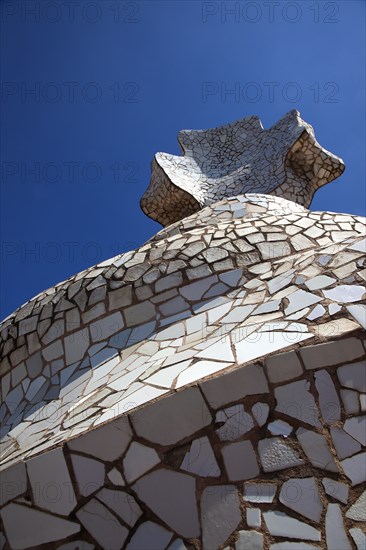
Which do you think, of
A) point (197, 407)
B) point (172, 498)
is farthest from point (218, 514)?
point (197, 407)

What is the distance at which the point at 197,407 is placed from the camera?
6.85 feet

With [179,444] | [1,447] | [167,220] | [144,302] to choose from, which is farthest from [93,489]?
[167,220]

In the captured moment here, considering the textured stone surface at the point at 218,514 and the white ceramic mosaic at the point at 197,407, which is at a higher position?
the white ceramic mosaic at the point at 197,407

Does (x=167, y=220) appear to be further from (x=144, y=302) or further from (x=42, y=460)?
(x=42, y=460)

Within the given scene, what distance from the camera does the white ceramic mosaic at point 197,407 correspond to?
1.92 m

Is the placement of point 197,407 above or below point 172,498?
above

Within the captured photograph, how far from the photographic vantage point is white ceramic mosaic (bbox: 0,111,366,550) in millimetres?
1921

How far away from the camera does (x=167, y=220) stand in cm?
870

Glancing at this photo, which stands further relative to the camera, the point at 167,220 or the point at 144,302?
the point at 167,220

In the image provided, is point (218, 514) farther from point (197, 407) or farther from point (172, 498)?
point (197, 407)

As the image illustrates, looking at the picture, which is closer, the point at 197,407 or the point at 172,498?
the point at 172,498

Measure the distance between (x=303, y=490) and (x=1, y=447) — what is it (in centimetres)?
189

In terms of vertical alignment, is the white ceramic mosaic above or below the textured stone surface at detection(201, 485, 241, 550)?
above

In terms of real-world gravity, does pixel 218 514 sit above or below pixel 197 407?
below
